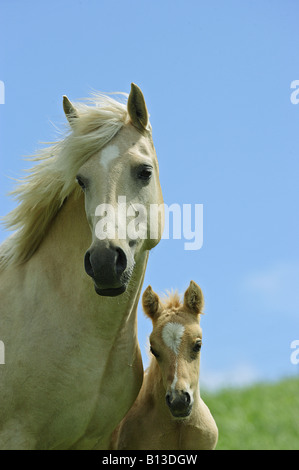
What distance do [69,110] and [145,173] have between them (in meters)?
0.88

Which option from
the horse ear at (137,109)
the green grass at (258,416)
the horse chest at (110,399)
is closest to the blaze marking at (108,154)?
the horse ear at (137,109)

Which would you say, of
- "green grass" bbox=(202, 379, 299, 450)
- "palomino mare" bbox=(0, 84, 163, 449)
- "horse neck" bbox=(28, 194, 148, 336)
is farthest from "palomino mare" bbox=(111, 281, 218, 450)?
"green grass" bbox=(202, 379, 299, 450)

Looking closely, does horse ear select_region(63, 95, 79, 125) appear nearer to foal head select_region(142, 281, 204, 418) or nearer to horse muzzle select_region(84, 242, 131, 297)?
horse muzzle select_region(84, 242, 131, 297)

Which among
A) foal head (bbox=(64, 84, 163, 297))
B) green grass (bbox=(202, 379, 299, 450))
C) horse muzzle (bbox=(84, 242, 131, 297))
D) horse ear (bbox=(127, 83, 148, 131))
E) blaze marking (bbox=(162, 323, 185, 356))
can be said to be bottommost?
green grass (bbox=(202, 379, 299, 450))

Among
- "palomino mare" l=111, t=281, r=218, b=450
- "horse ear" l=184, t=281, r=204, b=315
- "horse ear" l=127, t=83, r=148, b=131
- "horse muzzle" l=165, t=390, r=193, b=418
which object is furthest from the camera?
"horse ear" l=184, t=281, r=204, b=315

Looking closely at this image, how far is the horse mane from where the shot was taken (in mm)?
4188

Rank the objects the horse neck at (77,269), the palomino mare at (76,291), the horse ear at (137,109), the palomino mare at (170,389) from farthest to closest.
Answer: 1. the palomino mare at (170,389)
2. the horse ear at (137,109)
3. the horse neck at (77,269)
4. the palomino mare at (76,291)

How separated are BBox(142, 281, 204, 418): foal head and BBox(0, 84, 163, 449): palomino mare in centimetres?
31

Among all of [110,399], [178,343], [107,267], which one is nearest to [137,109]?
[107,267]

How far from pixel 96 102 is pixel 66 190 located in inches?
32.2

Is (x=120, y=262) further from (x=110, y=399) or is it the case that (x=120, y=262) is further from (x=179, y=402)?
(x=179, y=402)

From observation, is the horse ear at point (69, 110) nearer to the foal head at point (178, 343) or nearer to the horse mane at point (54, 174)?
the horse mane at point (54, 174)

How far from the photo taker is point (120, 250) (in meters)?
3.69

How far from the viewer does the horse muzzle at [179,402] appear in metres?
4.46
